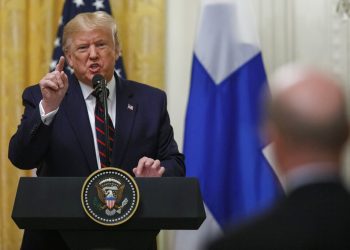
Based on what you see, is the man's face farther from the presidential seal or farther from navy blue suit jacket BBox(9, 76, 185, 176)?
the presidential seal

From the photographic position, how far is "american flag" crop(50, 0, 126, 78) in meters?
5.78

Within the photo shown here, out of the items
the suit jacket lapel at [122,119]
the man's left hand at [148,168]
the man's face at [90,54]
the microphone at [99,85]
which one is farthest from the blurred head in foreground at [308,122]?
the man's face at [90,54]

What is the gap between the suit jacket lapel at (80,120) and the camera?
370cm

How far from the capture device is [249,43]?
5.77 m

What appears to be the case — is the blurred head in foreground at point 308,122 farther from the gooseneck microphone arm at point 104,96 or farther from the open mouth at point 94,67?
the open mouth at point 94,67

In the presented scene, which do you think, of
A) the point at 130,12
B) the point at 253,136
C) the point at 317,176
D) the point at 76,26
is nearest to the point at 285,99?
the point at 317,176

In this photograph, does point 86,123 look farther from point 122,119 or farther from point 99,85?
point 99,85

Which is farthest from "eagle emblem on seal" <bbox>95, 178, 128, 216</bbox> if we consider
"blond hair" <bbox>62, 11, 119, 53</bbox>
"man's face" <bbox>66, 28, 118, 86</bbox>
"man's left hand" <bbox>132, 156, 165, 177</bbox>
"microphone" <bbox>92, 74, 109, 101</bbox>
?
"blond hair" <bbox>62, 11, 119, 53</bbox>

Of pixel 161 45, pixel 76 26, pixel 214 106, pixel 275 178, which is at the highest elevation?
pixel 76 26

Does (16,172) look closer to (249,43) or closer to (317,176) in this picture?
(249,43)

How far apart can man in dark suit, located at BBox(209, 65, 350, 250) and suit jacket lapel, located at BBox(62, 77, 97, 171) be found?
1963 millimetres

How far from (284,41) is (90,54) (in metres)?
2.47

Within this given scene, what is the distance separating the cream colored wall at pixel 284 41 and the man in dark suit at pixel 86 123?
1947mm

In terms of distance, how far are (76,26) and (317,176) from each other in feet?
7.94
